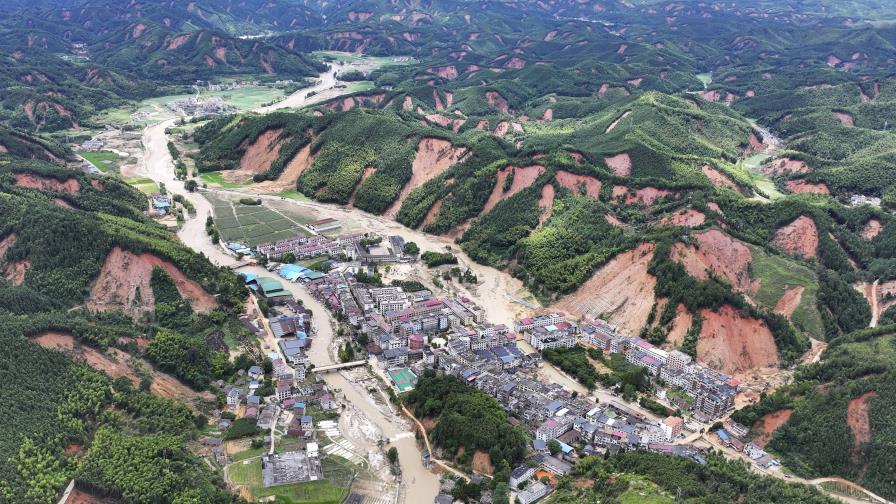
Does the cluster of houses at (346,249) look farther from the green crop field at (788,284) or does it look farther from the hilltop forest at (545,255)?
the green crop field at (788,284)

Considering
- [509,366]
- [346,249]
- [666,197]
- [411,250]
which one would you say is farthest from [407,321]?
[666,197]

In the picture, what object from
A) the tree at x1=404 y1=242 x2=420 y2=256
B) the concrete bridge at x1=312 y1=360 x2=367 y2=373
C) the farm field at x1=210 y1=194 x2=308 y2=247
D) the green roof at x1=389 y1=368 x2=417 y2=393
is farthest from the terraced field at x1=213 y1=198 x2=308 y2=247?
the green roof at x1=389 y1=368 x2=417 y2=393

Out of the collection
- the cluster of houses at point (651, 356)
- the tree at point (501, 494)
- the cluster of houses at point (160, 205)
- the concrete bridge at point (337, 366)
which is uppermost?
the cluster of houses at point (651, 356)

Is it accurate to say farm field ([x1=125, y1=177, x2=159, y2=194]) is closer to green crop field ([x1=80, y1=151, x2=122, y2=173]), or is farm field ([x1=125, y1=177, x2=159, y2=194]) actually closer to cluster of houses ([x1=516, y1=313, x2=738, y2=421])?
green crop field ([x1=80, y1=151, x2=122, y2=173])

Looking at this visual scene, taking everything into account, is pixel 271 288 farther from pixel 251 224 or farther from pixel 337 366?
pixel 251 224

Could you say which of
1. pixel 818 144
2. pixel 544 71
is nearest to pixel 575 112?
pixel 544 71

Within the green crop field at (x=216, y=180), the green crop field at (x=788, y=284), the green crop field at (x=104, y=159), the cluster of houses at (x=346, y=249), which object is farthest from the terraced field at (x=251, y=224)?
the green crop field at (x=788, y=284)
